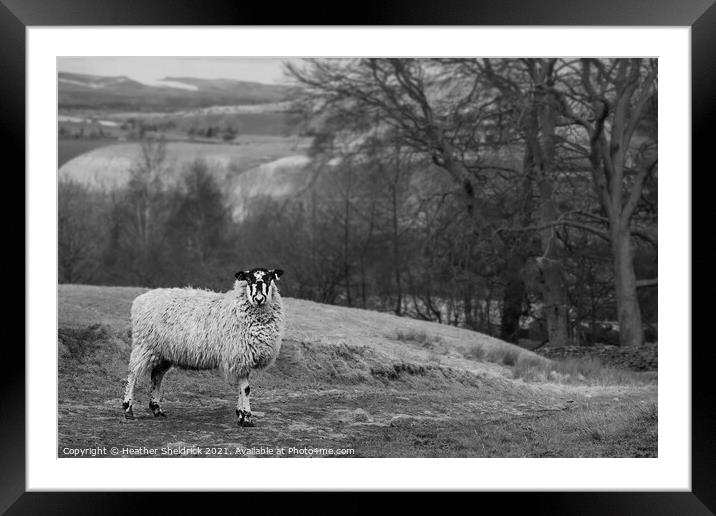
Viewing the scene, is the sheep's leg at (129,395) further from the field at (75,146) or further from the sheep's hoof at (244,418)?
the field at (75,146)

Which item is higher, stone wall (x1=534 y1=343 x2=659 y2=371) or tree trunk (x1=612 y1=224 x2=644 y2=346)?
tree trunk (x1=612 y1=224 x2=644 y2=346)

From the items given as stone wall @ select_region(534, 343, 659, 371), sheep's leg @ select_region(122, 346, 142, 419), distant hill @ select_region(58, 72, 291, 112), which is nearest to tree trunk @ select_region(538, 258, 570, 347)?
stone wall @ select_region(534, 343, 659, 371)

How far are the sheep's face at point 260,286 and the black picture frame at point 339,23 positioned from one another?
2.13 meters

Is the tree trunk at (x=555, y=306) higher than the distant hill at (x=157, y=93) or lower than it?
lower

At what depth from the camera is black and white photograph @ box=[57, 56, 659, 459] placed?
397 inches

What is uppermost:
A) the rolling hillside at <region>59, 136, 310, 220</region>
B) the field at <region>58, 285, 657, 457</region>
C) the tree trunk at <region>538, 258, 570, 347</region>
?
the rolling hillside at <region>59, 136, 310, 220</region>

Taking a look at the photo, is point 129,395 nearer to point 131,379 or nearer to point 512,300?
point 131,379

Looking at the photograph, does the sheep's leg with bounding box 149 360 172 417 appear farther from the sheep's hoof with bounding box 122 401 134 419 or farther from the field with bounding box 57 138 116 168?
the field with bounding box 57 138 116 168

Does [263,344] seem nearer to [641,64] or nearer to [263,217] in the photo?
[263,217]

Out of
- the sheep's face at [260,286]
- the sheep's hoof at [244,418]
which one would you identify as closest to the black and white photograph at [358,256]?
the sheep's face at [260,286]

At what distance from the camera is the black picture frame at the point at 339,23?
28.9 feet

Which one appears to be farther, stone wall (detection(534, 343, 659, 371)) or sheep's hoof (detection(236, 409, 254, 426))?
stone wall (detection(534, 343, 659, 371))

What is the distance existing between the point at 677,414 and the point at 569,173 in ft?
30.8

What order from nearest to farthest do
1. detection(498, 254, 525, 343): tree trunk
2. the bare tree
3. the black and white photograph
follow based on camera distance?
1. the black and white photograph
2. the bare tree
3. detection(498, 254, 525, 343): tree trunk
